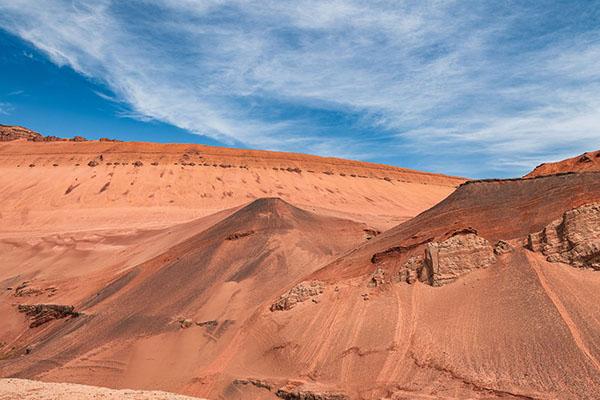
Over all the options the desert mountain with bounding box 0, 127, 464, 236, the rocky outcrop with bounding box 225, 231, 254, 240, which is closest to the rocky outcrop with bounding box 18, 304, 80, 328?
the rocky outcrop with bounding box 225, 231, 254, 240

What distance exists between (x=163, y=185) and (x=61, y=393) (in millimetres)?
36211

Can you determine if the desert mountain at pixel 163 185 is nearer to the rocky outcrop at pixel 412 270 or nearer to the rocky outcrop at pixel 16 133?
the rocky outcrop at pixel 16 133

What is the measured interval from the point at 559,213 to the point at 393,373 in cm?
430

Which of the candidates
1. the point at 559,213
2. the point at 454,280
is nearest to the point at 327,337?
the point at 454,280

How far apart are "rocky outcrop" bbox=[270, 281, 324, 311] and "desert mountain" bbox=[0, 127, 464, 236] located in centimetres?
2110

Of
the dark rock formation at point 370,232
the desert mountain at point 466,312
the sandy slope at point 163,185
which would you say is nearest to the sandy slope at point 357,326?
the desert mountain at point 466,312

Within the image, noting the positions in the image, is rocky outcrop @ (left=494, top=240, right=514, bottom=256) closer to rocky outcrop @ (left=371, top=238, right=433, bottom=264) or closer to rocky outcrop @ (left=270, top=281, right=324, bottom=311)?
rocky outcrop @ (left=371, top=238, right=433, bottom=264)

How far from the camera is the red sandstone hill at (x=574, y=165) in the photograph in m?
9.86

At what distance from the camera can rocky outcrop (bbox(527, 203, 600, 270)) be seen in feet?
25.9

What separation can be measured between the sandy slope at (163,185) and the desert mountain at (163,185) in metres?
0.08

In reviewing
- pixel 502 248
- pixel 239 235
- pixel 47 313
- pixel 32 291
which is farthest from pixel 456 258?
pixel 32 291

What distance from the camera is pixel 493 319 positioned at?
7688 mm

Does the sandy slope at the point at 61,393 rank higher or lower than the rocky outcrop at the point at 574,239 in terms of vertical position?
lower

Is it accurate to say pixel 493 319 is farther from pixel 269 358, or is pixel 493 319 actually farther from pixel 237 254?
pixel 237 254
